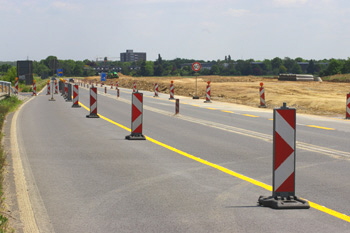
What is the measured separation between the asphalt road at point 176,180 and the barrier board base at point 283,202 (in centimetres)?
10

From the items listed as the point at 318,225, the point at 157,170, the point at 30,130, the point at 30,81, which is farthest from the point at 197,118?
the point at 30,81

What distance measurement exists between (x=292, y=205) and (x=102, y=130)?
1087 centimetres

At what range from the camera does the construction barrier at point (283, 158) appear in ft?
23.0

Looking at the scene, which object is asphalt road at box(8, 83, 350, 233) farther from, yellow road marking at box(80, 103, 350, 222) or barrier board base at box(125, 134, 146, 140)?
barrier board base at box(125, 134, 146, 140)

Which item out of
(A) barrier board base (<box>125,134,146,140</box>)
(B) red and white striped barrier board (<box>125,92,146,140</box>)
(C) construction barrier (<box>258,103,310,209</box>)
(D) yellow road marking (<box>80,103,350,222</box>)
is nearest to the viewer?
(D) yellow road marking (<box>80,103,350,222</box>)

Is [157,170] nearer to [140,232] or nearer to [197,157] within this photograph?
[197,157]

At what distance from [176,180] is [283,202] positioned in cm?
225

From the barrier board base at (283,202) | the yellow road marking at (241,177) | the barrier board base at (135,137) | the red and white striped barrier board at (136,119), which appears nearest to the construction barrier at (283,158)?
the barrier board base at (283,202)

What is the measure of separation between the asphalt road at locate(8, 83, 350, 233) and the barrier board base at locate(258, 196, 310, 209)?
0.10m

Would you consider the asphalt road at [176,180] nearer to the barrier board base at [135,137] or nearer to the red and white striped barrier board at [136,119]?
the barrier board base at [135,137]

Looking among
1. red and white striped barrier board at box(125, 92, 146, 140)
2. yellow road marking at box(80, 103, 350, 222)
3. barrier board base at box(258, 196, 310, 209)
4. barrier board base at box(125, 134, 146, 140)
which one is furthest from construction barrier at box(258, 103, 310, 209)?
red and white striped barrier board at box(125, 92, 146, 140)

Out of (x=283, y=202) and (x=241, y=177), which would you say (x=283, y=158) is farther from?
(x=241, y=177)

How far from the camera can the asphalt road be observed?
634 centimetres

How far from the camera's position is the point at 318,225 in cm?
616
